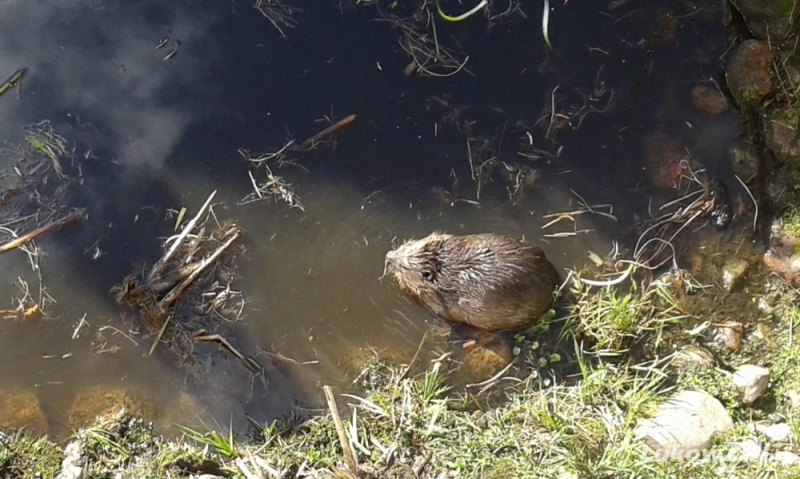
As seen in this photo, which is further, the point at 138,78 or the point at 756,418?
the point at 138,78

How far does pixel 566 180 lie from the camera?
15.2 ft

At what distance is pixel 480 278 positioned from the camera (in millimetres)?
4230

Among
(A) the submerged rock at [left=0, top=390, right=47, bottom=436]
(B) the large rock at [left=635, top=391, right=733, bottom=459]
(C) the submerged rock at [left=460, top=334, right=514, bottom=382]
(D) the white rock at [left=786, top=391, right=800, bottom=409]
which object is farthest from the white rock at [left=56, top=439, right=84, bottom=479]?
(D) the white rock at [left=786, top=391, right=800, bottom=409]

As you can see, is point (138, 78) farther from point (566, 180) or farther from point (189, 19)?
point (566, 180)

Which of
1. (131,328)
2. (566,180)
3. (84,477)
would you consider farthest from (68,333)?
(566,180)

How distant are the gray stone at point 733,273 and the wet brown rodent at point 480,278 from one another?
1113 mm

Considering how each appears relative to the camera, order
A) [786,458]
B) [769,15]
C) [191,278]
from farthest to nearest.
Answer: [191,278]
[769,15]
[786,458]

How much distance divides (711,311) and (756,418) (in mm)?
709

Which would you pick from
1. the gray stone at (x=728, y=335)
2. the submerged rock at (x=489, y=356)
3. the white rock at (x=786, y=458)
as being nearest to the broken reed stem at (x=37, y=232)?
the submerged rock at (x=489, y=356)

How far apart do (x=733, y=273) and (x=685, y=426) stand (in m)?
1.07

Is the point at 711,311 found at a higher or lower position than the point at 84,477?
higher

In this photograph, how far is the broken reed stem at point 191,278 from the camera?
4531 mm

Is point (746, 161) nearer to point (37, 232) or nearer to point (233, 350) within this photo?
point (233, 350)

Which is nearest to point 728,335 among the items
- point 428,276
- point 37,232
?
point 428,276
